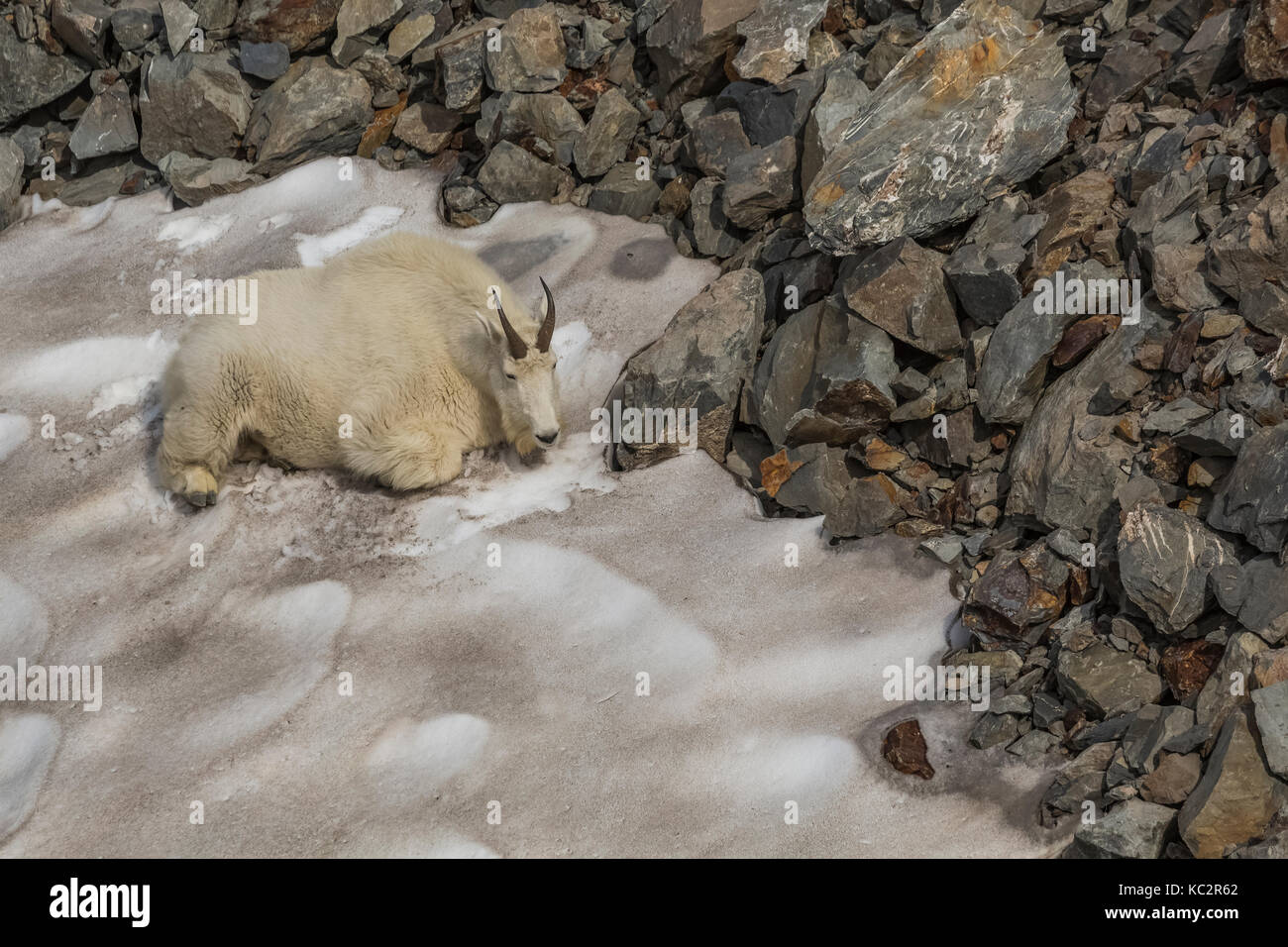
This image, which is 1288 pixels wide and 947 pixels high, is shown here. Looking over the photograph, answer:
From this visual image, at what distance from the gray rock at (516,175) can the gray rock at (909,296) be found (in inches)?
155

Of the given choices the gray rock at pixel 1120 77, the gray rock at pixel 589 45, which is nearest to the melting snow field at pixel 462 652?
the gray rock at pixel 589 45

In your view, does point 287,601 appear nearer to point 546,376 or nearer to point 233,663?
point 233,663

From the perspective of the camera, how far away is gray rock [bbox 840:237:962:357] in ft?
28.1

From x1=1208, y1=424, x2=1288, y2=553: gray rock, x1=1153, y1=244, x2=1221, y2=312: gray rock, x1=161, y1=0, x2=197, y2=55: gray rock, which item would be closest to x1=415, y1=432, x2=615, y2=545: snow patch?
x1=1153, y1=244, x2=1221, y2=312: gray rock

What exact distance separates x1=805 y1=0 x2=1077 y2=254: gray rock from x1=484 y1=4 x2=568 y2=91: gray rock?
3.89 meters

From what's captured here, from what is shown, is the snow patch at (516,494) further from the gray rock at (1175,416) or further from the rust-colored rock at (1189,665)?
the rust-colored rock at (1189,665)

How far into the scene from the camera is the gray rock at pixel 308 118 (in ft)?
39.9

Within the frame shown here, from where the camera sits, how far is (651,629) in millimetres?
7758

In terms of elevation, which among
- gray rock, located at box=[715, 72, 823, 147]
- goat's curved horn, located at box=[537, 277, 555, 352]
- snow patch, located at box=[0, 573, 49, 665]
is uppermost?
gray rock, located at box=[715, 72, 823, 147]

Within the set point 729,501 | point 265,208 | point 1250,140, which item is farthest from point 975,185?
point 265,208

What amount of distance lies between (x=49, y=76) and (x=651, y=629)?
33.2 ft

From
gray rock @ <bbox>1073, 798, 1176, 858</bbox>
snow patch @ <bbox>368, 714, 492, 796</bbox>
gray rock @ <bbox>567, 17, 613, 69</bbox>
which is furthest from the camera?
gray rock @ <bbox>567, 17, 613, 69</bbox>

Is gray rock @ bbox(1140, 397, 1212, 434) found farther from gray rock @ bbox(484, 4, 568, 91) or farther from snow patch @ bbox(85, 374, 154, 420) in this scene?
snow patch @ bbox(85, 374, 154, 420)
